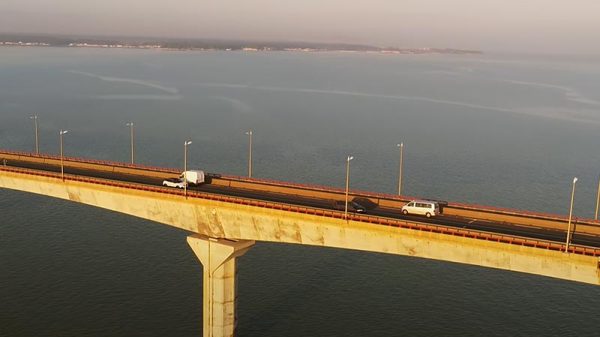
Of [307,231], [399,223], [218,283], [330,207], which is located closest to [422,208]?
[399,223]

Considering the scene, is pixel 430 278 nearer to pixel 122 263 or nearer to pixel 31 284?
pixel 122 263

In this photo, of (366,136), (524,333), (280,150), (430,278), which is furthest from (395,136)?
(524,333)

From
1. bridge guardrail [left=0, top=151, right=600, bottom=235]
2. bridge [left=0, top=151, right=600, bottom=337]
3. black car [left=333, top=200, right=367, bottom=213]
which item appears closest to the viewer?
bridge [left=0, top=151, right=600, bottom=337]

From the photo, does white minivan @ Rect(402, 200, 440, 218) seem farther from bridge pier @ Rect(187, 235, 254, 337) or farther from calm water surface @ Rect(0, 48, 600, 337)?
bridge pier @ Rect(187, 235, 254, 337)

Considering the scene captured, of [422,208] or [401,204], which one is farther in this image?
[401,204]

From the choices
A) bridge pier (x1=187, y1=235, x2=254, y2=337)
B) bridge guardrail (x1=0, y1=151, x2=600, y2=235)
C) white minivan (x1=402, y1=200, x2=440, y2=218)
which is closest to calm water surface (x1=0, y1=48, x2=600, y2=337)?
bridge pier (x1=187, y1=235, x2=254, y2=337)

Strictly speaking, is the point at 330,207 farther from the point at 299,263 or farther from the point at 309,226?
the point at 299,263

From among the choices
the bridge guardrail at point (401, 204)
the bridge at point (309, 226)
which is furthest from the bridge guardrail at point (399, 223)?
the bridge guardrail at point (401, 204)
